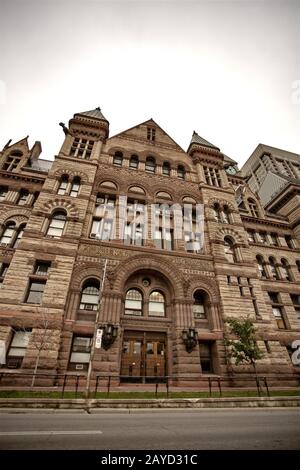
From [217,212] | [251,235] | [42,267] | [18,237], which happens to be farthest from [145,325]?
[251,235]

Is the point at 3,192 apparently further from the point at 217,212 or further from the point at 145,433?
the point at 145,433

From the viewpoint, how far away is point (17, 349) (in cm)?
1370

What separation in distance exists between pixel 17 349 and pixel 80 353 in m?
3.63

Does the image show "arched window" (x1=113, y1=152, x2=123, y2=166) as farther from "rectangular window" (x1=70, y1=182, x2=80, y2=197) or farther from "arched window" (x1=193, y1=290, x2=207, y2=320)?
"arched window" (x1=193, y1=290, x2=207, y2=320)

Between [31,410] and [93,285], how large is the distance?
9.32 m

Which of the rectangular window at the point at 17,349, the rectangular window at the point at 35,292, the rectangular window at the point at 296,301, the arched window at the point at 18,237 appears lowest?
the rectangular window at the point at 17,349

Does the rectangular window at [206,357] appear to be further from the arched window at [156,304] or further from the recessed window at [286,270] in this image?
the recessed window at [286,270]

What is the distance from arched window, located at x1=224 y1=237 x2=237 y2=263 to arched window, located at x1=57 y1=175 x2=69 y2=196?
15.5 meters

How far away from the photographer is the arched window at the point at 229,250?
21.5 m

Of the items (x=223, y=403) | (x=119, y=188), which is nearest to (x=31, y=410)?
(x=223, y=403)

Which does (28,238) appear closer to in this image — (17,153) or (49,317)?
(49,317)

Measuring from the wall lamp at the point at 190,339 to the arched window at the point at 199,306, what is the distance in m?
2.11

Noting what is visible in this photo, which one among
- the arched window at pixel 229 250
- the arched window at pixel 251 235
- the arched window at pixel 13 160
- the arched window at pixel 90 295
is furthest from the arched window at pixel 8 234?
the arched window at pixel 251 235
